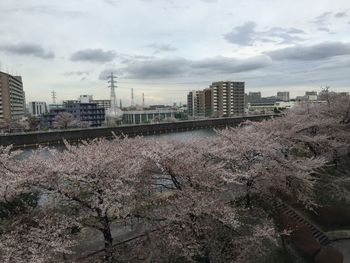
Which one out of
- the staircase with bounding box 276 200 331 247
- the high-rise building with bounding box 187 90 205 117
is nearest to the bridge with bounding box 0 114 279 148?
the staircase with bounding box 276 200 331 247

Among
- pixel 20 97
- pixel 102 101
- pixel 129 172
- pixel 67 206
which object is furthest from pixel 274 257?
pixel 102 101

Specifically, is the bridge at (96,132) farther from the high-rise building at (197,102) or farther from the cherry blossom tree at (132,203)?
the high-rise building at (197,102)

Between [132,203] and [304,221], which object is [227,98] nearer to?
[304,221]

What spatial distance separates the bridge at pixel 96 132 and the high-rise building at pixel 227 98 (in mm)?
29960

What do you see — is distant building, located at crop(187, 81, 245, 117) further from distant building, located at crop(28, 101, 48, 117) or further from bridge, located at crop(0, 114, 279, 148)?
distant building, located at crop(28, 101, 48, 117)

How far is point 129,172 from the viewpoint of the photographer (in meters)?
9.23

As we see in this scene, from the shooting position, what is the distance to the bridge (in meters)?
56.9

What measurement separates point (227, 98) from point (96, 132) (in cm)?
7389

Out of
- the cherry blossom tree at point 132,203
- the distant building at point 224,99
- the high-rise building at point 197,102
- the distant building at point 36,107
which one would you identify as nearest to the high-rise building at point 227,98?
the distant building at point 224,99

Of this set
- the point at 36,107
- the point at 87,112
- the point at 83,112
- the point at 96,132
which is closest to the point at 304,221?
the point at 96,132

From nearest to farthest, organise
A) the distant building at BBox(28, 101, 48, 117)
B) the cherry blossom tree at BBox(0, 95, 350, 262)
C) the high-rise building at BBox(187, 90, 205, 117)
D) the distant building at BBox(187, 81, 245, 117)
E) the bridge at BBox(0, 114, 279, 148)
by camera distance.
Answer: the cherry blossom tree at BBox(0, 95, 350, 262) → the bridge at BBox(0, 114, 279, 148) → the distant building at BBox(187, 81, 245, 117) → the high-rise building at BBox(187, 90, 205, 117) → the distant building at BBox(28, 101, 48, 117)

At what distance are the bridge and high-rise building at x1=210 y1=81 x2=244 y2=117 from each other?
29960 millimetres

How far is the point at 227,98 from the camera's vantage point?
132m

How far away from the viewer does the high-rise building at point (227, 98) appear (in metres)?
129
